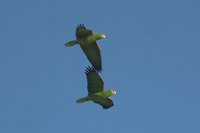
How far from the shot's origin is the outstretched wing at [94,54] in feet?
243

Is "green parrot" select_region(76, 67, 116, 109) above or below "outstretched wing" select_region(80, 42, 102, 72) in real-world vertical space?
below

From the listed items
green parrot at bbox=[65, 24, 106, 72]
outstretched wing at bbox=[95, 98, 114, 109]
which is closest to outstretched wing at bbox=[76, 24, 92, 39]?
green parrot at bbox=[65, 24, 106, 72]

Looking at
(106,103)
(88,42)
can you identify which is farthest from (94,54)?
(106,103)

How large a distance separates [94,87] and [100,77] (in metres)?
0.73

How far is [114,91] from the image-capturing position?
2872 inches

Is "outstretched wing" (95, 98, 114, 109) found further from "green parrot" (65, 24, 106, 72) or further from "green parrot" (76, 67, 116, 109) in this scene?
"green parrot" (65, 24, 106, 72)

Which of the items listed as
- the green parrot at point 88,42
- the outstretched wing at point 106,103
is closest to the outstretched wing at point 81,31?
the green parrot at point 88,42

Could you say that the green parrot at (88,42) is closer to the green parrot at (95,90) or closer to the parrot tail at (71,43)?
the parrot tail at (71,43)

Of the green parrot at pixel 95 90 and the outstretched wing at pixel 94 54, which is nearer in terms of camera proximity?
the green parrot at pixel 95 90

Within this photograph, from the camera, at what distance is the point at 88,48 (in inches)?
2918

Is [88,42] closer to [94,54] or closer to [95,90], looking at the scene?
[94,54]

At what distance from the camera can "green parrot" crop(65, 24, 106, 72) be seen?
72.6m

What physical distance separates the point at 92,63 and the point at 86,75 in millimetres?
1752

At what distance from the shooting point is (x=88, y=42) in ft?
240
